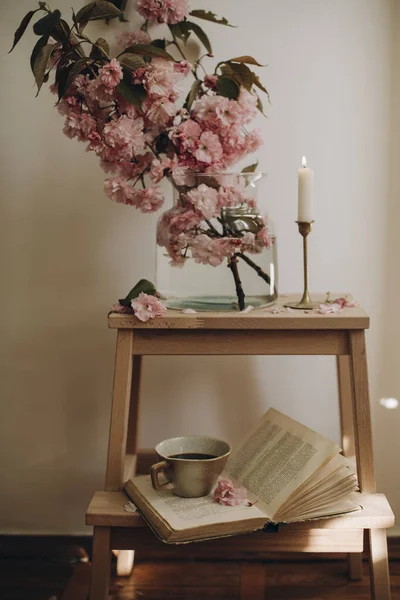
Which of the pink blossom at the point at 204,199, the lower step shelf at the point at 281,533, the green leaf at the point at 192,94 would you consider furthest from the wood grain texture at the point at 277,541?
the green leaf at the point at 192,94

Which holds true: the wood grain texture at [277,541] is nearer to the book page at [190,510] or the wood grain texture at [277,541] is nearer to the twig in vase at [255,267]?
the book page at [190,510]

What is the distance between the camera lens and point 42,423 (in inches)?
59.6

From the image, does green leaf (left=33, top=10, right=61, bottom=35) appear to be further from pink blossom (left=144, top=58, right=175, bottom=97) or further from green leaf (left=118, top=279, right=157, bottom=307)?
green leaf (left=118, top=279, right=157, bottom=307)

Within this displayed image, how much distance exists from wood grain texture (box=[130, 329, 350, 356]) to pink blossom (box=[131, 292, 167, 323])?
0.04 meters

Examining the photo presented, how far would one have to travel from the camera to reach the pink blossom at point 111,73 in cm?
98

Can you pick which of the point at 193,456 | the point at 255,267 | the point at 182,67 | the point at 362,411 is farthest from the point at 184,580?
the point at 182,67

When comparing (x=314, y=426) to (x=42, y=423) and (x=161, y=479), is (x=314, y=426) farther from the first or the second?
(x=42, y=423)

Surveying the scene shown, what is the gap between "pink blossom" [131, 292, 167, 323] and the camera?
1.06 metres

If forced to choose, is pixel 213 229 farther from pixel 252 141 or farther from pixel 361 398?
pixel 361 398

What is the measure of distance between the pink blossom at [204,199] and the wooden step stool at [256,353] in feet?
0.56

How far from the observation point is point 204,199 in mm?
1037

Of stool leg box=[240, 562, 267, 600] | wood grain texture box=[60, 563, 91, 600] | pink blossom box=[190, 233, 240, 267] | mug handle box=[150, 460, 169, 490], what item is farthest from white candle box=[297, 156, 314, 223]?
wood grain texture box=[60, 563, 91, 600]

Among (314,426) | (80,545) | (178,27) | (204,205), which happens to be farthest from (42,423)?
(178,27)

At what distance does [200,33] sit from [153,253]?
0.48m
